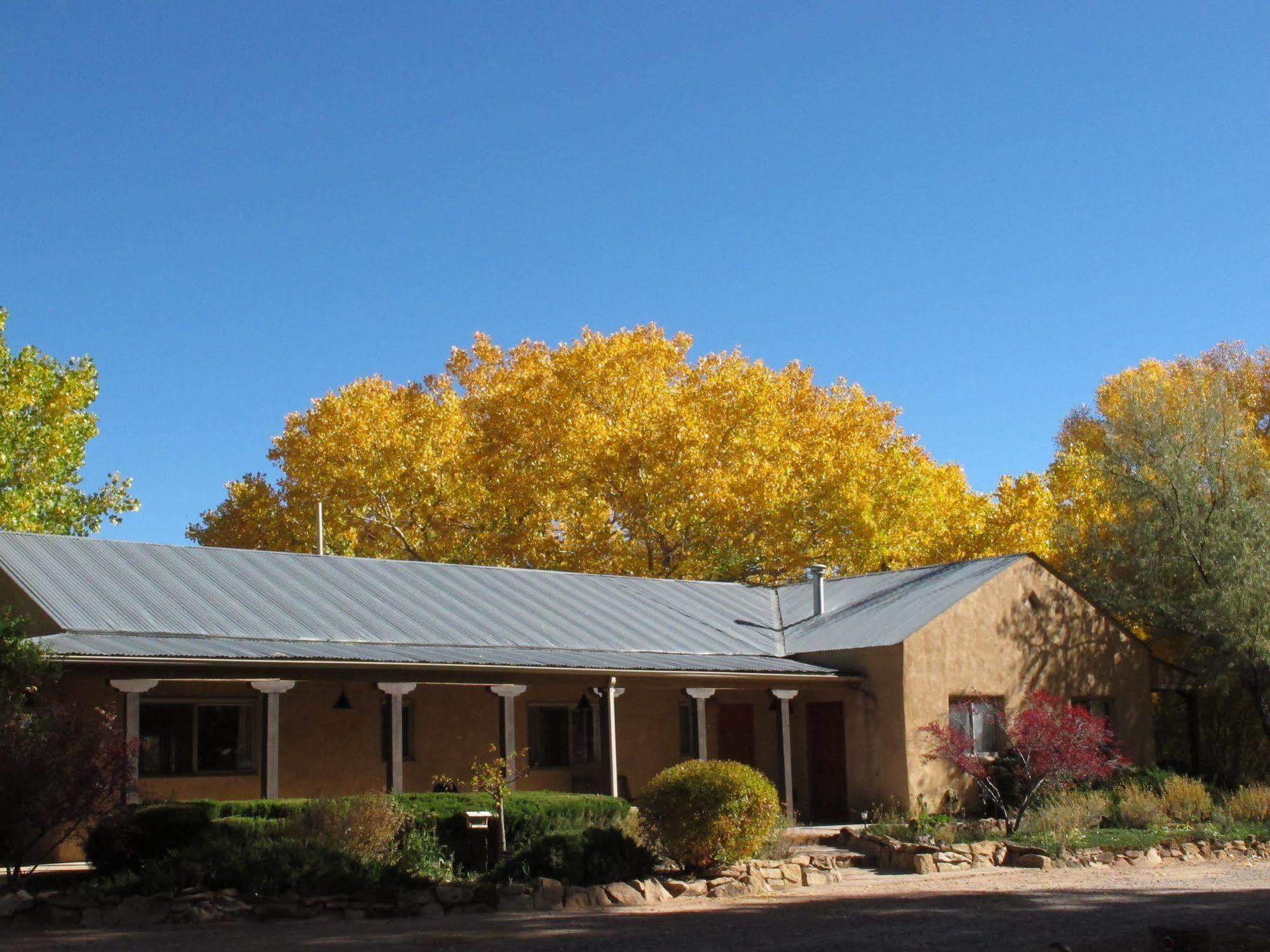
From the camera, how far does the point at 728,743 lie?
25.3 meters

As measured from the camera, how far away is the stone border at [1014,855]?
58.2ft

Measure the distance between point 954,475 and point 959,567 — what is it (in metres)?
14.9

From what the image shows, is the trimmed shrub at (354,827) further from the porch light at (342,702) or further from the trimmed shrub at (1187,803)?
the trimmed shrub at (1187,803)

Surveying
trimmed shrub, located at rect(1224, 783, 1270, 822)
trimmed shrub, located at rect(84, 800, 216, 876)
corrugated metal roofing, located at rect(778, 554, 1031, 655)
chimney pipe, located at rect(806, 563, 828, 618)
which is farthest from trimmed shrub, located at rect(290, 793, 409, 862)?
chimney pipe, located at rect(806, 563, 828, 618)

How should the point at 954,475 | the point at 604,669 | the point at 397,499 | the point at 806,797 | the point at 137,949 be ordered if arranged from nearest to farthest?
the point at 137,949, the point at 604,669, the point at 806,797, the point at 397,499, the point at 954,475

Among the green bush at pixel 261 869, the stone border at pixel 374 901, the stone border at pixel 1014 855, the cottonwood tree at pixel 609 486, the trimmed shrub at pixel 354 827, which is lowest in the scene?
the stone border at pixel 1014 855

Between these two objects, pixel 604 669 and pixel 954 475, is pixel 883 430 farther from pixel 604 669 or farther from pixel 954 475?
pixel 604 669

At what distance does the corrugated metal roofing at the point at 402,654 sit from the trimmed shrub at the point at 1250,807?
6.32 m

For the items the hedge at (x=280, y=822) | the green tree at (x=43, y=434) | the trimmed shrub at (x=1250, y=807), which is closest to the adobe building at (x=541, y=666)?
the hedge at (x=280, y=822)

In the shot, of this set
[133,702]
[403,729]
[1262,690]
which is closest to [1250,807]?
[1262,690]

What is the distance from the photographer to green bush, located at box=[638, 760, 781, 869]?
1557 cm

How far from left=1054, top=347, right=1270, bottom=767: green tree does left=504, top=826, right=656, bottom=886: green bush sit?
13.9 meters

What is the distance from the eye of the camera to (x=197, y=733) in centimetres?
1953

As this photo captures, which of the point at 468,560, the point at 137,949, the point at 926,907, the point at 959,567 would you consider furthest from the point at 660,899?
the point at 468,560
